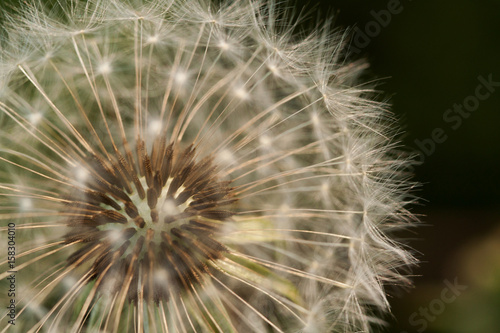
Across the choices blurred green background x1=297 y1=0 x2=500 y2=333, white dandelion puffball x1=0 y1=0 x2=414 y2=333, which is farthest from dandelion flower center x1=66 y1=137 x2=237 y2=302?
blurred green background x1=297 y1=0 x2=500 y2=333

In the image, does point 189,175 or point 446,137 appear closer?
point 189,175

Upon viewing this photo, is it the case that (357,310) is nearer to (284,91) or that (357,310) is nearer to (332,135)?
(332,135)

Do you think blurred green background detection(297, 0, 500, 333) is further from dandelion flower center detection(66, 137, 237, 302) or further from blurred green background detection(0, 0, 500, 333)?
dandelion flower center detection(66, 137, 237, 302)

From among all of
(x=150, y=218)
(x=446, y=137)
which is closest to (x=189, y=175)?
(x=150, y=218)

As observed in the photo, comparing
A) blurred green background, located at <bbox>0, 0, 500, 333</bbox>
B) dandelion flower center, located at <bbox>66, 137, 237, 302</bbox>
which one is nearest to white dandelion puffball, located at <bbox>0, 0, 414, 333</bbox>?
dandelion flower center, located at <bbox>66, 137, 237, 302</bbox>

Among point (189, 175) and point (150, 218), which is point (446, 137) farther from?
point (150, 218)

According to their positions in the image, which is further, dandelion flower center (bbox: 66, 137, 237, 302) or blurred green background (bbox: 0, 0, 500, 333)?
blurred green background (bbox: 0, 0, 500, 333)

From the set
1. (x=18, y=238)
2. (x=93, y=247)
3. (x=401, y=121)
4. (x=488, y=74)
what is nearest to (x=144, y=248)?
(x=93, y=247)
